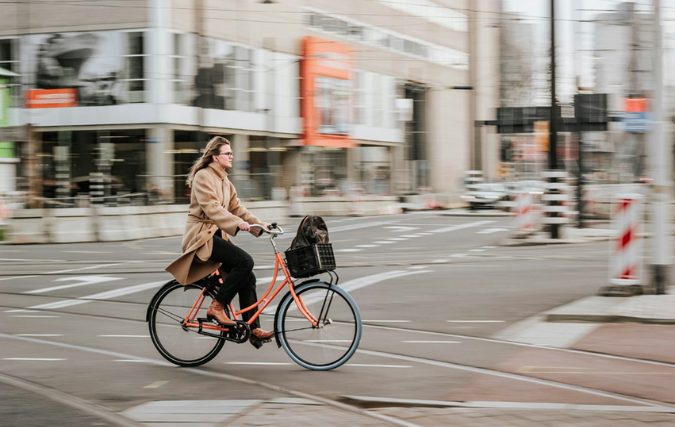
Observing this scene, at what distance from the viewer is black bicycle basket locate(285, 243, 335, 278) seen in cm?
677

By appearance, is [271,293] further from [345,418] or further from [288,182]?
[288,182]

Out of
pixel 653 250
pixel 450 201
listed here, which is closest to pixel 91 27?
pixel 450 201

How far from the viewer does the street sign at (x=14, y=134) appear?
26.0m

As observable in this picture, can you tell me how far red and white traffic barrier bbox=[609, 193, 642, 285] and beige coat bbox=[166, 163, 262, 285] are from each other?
5370 millimetres

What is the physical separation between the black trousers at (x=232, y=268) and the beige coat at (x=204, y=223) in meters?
0.07

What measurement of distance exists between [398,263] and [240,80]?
30597 millimetres

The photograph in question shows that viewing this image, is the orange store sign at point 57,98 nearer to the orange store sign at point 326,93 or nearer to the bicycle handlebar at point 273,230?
the orange store sign at point 326,93

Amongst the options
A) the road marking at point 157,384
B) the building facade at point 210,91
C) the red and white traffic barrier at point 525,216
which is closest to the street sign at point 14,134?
the building facade at point 210,91

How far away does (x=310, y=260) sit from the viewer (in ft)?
22.3

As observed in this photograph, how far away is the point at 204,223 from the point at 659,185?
18.9 ft

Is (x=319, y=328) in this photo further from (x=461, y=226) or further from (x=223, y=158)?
(x=461, y=226)

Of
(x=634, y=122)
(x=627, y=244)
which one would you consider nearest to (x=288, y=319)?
(x=627, y=244)

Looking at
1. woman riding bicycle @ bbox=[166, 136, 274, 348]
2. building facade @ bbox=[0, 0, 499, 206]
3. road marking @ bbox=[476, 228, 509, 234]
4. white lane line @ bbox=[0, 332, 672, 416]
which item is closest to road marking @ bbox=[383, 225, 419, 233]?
road marking @ bbox=[476, 228, 509, 234]

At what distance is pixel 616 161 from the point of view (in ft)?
220
